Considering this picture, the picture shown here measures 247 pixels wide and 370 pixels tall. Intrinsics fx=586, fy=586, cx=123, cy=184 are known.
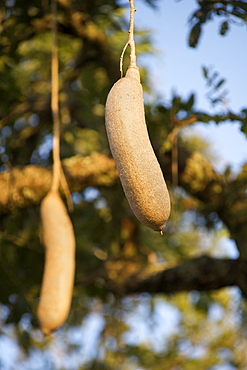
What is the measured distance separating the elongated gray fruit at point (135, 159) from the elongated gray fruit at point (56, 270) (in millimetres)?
789

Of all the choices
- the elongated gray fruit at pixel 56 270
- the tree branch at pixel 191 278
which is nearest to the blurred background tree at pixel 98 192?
the tree branch at pixel 191 278

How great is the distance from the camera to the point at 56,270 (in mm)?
1617

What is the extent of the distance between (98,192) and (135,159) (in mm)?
2085

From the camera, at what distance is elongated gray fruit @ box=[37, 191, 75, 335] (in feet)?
5.31

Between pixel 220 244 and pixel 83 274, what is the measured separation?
7.66ft

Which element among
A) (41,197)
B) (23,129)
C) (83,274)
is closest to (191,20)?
(41,197)

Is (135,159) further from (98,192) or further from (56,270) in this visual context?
(98,192)

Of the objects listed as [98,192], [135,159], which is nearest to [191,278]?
[98,192]

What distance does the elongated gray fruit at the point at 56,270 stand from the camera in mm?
1619

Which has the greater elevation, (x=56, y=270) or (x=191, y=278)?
(x=56, y=270)

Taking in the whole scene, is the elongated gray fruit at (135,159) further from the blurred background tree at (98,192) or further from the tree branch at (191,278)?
the tree branch at (191,278)

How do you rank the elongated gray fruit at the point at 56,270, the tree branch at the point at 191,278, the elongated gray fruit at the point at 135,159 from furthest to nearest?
1. the tree branch at the point at 191,278
2. the elongated gray fruit at the point at 56,270
3. the elongated gray fruit at the point at 135,159

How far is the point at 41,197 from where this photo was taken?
93.6 inches

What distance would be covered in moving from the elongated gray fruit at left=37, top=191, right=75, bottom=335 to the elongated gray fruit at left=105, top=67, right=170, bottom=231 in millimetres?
789
